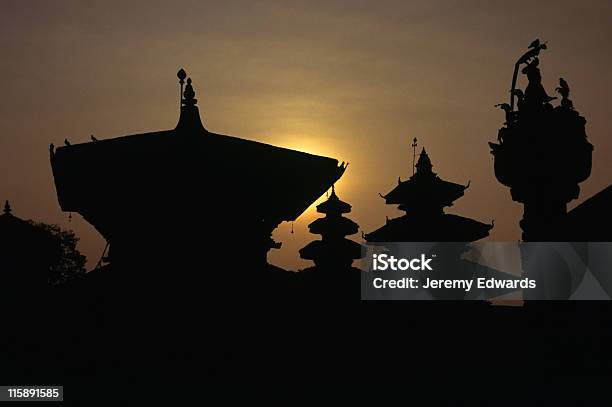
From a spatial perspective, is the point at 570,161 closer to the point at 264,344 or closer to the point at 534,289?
the point at 534,289

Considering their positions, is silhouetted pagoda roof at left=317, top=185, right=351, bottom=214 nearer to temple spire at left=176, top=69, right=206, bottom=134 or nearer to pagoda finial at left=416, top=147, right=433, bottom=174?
pagoda finial at left=416, top=147, right=433, bottom=174

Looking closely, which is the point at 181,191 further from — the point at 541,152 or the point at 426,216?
the point at 426,216

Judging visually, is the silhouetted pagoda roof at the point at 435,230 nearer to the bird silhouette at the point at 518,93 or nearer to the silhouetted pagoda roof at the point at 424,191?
the silhouetted pagoda roof at the point at 424,191

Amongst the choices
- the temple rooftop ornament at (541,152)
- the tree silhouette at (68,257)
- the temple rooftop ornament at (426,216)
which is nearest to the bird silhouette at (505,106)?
the temple rooftop ornament at (541,152)

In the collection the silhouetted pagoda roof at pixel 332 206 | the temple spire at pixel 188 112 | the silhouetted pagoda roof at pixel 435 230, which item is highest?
the silhouetted pagoda roof at pixel 332 206

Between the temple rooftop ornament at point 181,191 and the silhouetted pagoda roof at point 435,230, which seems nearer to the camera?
the temple rooftop ornament at point 181,191

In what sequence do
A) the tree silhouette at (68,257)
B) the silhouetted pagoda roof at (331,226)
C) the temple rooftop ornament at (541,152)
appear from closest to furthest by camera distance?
1. the temple rooftop ornament at (541,152)
2. the silhouetted pagoda roof at (331,226)
3. the tree silhouette at (68,257)

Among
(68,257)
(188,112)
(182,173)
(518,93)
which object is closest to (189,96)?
(188,112)

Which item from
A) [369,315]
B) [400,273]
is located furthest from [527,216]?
[400,273]

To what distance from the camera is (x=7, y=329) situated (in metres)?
16.8

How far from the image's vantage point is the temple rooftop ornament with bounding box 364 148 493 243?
4338 cm

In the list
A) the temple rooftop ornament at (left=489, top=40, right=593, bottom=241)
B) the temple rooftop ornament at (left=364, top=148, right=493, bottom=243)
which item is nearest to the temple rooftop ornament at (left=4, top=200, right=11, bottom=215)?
the temple rooftop ornament at (left=364, top=148, right=493, bottom=243)

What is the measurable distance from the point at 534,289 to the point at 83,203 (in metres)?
9.26

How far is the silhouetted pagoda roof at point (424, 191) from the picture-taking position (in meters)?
44.3
